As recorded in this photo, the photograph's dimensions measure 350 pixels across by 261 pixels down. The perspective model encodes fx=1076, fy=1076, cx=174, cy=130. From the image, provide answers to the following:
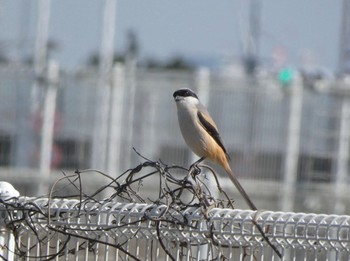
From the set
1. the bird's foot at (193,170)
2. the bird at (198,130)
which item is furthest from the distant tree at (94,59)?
the bird's foot at (193,170)

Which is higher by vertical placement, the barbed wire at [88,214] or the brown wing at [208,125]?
the brown wing at [208,125]

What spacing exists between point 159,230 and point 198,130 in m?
3.76

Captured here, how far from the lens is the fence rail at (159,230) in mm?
3297

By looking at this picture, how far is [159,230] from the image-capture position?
11.4 feet

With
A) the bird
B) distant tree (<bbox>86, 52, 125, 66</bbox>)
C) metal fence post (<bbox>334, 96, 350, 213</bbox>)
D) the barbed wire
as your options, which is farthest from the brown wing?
distant tree (<bbox>86, 52, 125, 66</bbox>)

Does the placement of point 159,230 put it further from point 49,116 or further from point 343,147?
point 49,116

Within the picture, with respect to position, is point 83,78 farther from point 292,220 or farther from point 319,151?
point 292,220

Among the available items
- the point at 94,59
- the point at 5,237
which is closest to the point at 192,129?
the point at 5,237

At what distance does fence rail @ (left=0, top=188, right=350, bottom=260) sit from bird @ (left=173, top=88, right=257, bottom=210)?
3366 millimetres

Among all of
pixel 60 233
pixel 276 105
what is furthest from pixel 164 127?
pixel 60 233

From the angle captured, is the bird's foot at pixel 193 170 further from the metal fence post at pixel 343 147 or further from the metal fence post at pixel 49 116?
the metal fence post at pixel 49 116

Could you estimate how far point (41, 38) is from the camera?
16.7 meters

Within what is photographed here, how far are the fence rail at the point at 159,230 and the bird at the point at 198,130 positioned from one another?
337cm

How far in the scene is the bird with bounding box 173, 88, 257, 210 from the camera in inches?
284
